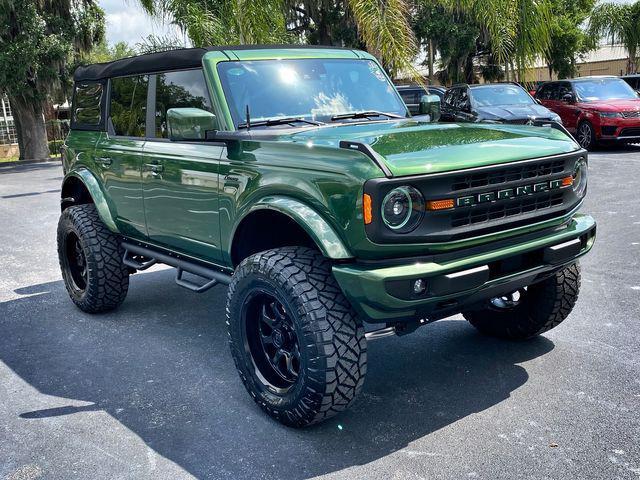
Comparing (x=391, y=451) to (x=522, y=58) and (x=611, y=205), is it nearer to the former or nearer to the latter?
(x=611, y=205)

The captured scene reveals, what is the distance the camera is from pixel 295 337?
3.67 meters

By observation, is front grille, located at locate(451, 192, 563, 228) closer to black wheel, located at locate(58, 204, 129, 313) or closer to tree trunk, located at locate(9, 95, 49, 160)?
black wheel, located at locate(58, 204, 129, 313)

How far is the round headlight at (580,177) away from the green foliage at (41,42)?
2287 centimetres

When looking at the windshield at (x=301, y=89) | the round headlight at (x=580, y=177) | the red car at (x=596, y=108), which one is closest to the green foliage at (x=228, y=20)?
the red car at (x=596, y=108)

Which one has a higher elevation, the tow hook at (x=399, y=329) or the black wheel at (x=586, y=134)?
the black wheel at (x=586, y=134)

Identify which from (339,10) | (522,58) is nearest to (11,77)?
(339,10)

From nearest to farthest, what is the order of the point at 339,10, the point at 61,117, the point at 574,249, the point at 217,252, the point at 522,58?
the point at 574,249
the point at 217,252
the point at 522,58
the point at 339,10
the point at 61,117

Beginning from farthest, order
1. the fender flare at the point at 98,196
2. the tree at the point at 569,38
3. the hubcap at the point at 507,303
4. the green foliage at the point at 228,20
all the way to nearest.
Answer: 1. the tree at the point at 569,38
2. the green foliage at the point at 228,20
3. the fender flare at the point at 98,196
4. the hubcap at the point at 507,303

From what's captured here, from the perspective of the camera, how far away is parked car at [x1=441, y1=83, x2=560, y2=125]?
1466 centimetres

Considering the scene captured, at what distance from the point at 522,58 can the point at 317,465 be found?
1501 centimetres

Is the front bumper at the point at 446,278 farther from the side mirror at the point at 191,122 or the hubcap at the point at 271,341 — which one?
the side mirror at the point at 191,122

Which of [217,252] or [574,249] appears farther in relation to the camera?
[217,252]

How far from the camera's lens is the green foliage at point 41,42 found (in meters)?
23.4

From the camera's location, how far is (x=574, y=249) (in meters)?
3.86
